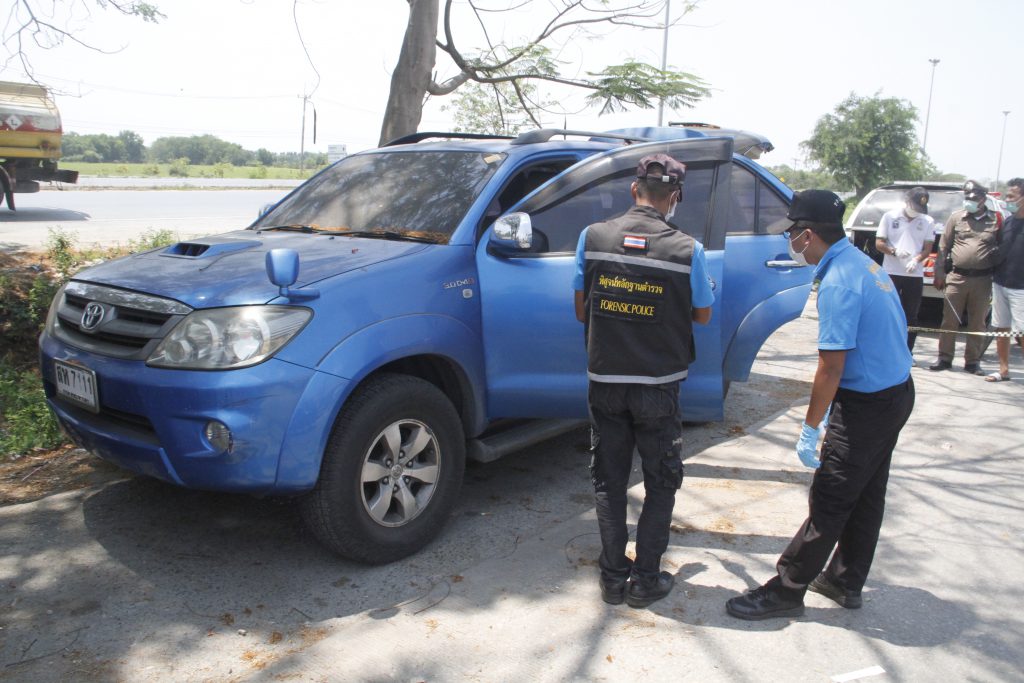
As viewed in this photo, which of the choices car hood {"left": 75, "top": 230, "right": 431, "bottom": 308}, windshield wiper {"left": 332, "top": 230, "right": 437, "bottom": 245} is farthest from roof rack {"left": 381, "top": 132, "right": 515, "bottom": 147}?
car hood {"left": 75, "top": 230, "right": 431, "bottom": 308}

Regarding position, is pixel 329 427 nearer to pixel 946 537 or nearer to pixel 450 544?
pixel 450 544

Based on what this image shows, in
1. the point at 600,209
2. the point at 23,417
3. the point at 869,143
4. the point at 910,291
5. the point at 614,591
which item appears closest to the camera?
the point at 614,591

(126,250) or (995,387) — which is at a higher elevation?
(126,250)

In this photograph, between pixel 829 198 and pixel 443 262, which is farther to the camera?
pixel 443 262

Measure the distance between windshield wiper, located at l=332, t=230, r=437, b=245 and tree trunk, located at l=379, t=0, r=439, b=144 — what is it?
4494 mm

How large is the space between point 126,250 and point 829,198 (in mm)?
7907

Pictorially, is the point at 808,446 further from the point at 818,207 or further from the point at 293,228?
the point at 293,228

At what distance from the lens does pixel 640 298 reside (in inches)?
131

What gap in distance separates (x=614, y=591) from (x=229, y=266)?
88.7 inches

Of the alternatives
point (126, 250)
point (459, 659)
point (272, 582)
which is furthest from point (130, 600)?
point (126, 250)

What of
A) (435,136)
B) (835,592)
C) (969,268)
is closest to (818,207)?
(835,592)

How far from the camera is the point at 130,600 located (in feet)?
11.2

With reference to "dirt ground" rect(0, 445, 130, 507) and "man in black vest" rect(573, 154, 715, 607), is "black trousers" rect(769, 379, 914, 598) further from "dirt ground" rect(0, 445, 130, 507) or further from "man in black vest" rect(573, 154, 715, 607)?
"dirt ground" rect(0, 445, 130, 507)

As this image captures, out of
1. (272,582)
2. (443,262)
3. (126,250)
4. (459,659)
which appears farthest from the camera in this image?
(126,250)
